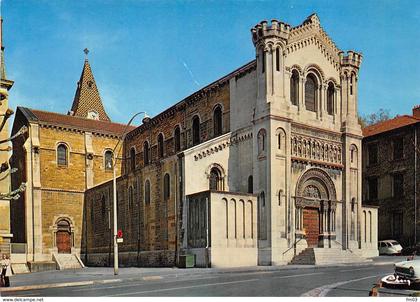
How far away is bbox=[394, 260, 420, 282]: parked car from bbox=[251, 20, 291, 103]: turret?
40.4 feet

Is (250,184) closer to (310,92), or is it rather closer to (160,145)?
(310,92)

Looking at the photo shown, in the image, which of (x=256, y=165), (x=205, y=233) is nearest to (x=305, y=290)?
(x=205, y=233)

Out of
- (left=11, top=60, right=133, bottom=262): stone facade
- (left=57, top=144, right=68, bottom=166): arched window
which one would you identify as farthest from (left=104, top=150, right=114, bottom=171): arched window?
(left=57, top=144, right=68, bottom=166): arched window

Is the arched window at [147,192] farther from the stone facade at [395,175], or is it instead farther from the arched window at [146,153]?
the stone facade at [395,175]

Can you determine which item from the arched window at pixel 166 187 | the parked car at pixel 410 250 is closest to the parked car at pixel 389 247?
the parked car at pixel 410 250

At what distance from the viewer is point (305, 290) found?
480 inches

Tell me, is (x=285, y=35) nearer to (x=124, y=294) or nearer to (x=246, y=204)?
(x=246, y=204)

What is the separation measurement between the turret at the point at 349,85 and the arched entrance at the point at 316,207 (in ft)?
12.1

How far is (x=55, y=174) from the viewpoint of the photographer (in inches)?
1366

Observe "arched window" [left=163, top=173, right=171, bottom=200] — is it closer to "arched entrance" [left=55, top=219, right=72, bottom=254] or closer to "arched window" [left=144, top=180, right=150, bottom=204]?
"arched window" [left=144, top=180, right=150, bottom=204]

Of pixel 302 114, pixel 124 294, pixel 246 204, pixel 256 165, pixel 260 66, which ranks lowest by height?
pixel 124 294

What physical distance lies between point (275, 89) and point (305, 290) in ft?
42.6

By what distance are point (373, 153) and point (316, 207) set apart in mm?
12482

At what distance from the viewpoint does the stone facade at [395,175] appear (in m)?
31.6
